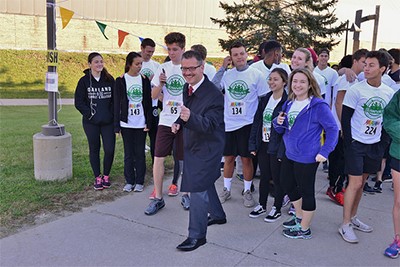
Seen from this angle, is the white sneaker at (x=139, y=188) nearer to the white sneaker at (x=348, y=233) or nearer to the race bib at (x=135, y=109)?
the race bib at (x=135, y=109)

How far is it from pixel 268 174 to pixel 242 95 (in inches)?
40.5

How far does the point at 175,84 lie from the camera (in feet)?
15.7

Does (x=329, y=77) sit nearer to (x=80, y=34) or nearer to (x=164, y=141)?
(x=164, y=141)

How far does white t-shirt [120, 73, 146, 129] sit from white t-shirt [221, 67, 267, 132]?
1187 mm

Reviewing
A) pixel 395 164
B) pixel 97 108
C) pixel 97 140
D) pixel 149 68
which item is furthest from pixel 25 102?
pixel 395 164

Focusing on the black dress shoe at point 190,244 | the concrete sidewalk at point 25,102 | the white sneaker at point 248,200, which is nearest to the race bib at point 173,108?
the white sneaker at point 248,200

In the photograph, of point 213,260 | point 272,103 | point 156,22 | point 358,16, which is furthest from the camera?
point 156,22

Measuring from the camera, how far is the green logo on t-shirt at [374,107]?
390cm

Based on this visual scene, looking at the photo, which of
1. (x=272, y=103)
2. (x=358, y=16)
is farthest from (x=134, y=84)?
(x=358, y=16)

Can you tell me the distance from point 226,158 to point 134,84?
1575 mm

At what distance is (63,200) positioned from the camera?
4797mm

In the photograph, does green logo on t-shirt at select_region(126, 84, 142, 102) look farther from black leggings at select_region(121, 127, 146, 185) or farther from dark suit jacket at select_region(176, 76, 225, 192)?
dark suit jacket at select_region(176, 76, 225, 192)

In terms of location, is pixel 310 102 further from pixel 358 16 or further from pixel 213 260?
pixel 358 16

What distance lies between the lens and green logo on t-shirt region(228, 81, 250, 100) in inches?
191
